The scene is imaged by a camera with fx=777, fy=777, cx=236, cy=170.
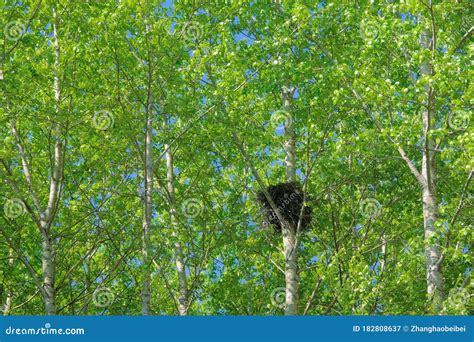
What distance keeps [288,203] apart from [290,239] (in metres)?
0.96

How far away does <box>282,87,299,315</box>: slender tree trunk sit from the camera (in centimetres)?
1797

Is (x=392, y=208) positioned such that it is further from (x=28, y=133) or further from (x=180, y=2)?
(x=28, y=133)

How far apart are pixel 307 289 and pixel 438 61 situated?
9.16 m

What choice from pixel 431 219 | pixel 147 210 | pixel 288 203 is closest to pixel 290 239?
pixel 288 203

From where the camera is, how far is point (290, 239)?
18734 mm

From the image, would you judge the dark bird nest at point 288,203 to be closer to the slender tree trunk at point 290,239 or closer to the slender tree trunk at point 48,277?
the slender tree trunk at point 290,239

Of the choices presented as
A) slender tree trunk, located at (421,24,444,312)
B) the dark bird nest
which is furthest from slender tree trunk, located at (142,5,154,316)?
slender tree trunk, located at (421,24,444,312)

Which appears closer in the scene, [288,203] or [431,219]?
[431,219]

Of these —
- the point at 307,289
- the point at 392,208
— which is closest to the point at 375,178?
the point at 392,208

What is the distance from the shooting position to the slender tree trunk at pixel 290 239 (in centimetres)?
1797

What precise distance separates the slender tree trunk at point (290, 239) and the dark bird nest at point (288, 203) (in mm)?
268

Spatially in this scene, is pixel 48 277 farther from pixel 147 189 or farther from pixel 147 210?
pixel 147 189

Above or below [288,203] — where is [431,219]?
below

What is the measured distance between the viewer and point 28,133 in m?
20.5
